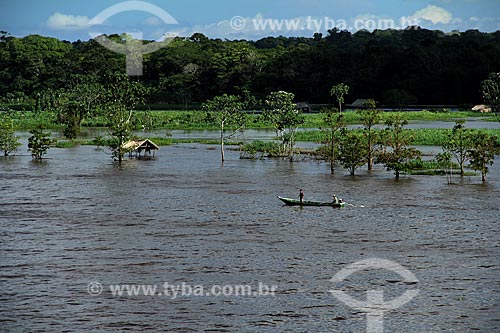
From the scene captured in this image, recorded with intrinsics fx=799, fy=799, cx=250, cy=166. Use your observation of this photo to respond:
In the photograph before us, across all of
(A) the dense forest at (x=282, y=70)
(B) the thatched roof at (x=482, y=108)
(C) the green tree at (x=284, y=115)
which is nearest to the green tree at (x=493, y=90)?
(B) the thatched roof at (x=482, y=108)

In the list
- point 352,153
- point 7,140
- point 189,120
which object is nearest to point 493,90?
point 189,120

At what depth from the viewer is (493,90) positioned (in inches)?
3349

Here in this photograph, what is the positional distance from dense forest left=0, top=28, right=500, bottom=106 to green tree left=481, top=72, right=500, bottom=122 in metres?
4.74

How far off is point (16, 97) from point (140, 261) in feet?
314

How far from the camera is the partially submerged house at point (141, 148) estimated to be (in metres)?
52.2

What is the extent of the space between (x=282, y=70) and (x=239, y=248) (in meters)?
84.2

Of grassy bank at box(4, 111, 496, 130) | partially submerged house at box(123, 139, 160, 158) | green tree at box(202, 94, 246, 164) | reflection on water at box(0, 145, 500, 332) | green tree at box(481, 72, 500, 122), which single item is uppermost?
green tree at box(481, 72, 500, 122)

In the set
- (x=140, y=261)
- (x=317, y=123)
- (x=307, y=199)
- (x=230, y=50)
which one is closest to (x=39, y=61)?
(x=230, y=50)

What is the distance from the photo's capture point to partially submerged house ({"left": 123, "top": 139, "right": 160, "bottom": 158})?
2056 inches

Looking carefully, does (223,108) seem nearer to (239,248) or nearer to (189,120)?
(239,248)

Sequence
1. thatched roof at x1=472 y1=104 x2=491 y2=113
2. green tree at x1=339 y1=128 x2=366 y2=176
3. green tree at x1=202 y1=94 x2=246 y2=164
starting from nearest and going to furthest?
green tree at x1=339 y1=128 x2=366 y2=176, green tree at x1=202 y1=94 x2=246 y2=164, thatched roof at x1=472 y1=104 x2=491 y2=113

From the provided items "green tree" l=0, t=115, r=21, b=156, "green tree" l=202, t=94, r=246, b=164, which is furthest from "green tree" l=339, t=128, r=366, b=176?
"green tree" l=0, t=115, r=21, b=156

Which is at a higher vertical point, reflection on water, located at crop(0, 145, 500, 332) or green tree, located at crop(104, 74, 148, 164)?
green tree, located at crop(104, 74, 148, 164)

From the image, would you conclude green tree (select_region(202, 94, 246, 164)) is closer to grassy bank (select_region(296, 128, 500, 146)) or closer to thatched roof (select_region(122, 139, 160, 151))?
thatched roof (select_region(122, 139, 160, 151))
